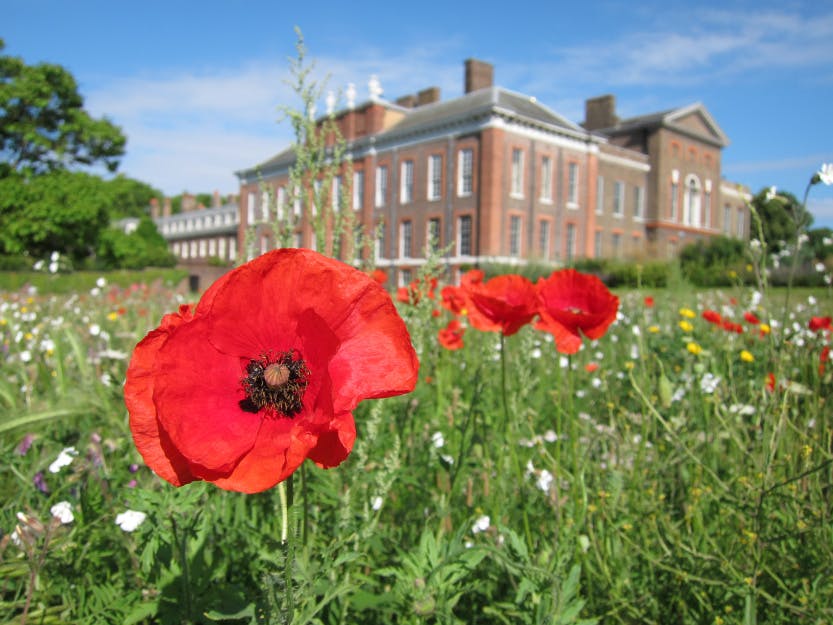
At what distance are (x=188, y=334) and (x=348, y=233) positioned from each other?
4.40 ft

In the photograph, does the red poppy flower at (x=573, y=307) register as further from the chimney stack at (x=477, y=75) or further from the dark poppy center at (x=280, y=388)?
the chimney stack at (x=477, y=75)

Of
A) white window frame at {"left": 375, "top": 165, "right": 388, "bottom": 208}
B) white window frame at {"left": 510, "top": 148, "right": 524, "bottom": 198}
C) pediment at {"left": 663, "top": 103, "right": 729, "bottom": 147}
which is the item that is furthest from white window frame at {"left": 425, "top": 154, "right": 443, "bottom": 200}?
pediment at {"left": 663, "top": 103, "right": 729, "bottom": 147}

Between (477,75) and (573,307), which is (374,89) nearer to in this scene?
(477,75)

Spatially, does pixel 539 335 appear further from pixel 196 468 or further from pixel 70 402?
pixel 196 468

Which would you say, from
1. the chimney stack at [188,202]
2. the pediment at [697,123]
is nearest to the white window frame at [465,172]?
the pediment at [697,123]

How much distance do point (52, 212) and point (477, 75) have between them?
20079 millimetres

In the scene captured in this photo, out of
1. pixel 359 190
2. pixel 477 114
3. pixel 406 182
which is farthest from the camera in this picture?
pixel 359 190

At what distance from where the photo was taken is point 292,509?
2.45 feet

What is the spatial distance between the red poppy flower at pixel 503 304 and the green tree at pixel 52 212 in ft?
96.3

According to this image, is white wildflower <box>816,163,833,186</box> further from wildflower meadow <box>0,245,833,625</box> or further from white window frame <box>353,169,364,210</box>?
white window frame <box>353,169,364,210</box>

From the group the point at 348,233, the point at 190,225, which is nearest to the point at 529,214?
the point at 348,233

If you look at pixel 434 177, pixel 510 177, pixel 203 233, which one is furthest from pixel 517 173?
pixel 203 233

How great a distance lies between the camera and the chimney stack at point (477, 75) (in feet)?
106

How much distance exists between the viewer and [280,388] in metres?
0.76
